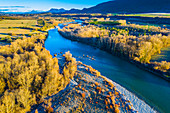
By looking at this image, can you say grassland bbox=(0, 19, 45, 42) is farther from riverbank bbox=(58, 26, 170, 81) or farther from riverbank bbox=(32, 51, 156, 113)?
riverbank bbox=(32, 51, 156, 113)

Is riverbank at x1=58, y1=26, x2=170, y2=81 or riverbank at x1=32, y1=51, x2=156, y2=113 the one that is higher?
riverbank at x1=58, y1=26, x2=170, y2=81

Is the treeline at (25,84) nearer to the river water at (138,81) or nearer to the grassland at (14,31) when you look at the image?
the river water at (138,81)

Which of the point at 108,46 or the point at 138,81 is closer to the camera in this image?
the point at 138,81

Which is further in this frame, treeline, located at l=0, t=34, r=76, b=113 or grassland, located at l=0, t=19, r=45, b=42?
grassland, located at l=0, t=19, r=45, b=42

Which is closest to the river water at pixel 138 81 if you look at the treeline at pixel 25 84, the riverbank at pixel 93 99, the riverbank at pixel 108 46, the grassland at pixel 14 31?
the riverbank at pixel 108 46

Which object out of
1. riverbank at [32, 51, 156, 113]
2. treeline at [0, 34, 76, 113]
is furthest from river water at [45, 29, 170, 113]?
treeline at [0, 34, 76, 113]

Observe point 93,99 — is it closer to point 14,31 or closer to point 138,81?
point 138,81

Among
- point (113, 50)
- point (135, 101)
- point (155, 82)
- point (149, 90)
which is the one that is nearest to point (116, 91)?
point (135, 101)

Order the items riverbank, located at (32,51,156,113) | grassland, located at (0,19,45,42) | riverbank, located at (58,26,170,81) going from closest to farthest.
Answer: riverbank, located at (32,51,156,113)
riverbank, located at (58,26,170,81)
grassland, located at (0,19,45,42)

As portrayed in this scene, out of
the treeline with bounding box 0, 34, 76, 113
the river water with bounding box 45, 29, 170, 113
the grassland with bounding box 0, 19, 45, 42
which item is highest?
the grassland with bounding box 0, 19, 45, 42

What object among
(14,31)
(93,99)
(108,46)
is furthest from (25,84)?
(14,31)

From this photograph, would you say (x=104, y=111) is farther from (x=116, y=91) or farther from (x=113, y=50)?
(x=113, y=50)
